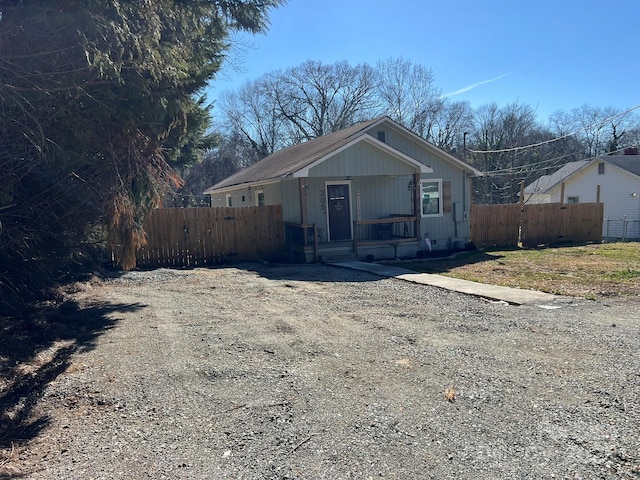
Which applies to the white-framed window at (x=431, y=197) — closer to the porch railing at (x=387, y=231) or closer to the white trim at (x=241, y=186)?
the porch railing at (x=387, y=231)

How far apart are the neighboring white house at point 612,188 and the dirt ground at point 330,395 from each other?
67.9ft

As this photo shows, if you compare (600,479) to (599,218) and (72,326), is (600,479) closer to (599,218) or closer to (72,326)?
(72,326)

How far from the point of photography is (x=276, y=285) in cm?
963

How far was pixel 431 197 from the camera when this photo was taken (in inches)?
632

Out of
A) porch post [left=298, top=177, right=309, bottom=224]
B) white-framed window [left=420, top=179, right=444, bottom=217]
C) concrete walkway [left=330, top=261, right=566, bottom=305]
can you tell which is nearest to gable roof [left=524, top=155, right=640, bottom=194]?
white-framed window [left=420, top=179, right=444, bottom=217]

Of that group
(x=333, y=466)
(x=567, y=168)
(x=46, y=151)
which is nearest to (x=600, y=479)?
(x=333, y=466)

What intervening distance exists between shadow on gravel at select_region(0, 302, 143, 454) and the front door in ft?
26.6

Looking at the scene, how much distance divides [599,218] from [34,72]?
2079 centimetres

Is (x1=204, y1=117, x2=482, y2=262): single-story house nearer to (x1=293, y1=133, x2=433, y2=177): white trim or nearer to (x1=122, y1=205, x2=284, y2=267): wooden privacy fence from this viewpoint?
(x1=293, y1=133, x2=433, y2=177): white trim

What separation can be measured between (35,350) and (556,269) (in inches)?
434

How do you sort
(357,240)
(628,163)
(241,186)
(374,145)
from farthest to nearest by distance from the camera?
1. (628,163)
2. (241,186)
3. (357,240)
4. (374,145)

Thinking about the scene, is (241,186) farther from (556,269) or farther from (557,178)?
(557,178)

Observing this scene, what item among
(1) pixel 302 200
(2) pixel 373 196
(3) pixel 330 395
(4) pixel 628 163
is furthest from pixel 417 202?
(4) pixel 628 163

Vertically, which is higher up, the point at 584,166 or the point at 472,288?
the point at 584,166
